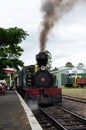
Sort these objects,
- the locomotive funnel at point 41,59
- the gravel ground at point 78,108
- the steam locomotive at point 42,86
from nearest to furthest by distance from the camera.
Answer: the gravel ground at point 78,108
the steam locomotive at point 42,86
the locomotive funnel at point 41,59

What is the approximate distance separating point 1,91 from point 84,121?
29175mm

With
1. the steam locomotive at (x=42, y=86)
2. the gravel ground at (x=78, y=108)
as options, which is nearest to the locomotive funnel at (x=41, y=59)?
the steam locomotive at (x=42, y=86)

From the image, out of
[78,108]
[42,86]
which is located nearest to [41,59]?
[42,86]

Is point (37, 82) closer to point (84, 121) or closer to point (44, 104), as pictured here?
point (44, 104)

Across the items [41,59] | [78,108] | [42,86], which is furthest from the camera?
[42,86]

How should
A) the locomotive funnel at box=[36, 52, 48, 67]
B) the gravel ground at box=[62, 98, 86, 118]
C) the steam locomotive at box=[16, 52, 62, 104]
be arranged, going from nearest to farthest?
1. the gravel ground at box=[62, 98, 86, 118]
2. the steam locomotive at box=[16, 52, 62, 104]
3. the locomotive funnel at box=[36, 52, 48, 67]

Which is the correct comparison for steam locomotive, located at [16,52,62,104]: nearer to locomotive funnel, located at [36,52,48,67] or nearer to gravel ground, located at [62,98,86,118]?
locomotive funnel, located at [36,52,48,67]

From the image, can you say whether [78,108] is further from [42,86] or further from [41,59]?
[41,59]

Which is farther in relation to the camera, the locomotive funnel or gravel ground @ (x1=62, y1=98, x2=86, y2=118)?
the locomotive funnel

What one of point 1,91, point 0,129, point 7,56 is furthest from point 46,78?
point 7,56

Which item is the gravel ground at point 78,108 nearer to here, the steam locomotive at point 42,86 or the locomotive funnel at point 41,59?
the steam locomotive at point 42,86

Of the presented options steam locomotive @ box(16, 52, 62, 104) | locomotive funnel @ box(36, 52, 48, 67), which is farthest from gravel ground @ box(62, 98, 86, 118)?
locomotive funnel @ box(36, 52, 48, 67)

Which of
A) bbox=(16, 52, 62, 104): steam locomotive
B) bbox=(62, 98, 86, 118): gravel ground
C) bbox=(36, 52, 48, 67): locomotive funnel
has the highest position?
bbox=(36, 52, 48, 67): locomotive funnel

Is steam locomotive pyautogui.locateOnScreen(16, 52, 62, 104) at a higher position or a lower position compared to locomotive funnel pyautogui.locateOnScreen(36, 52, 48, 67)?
lower
